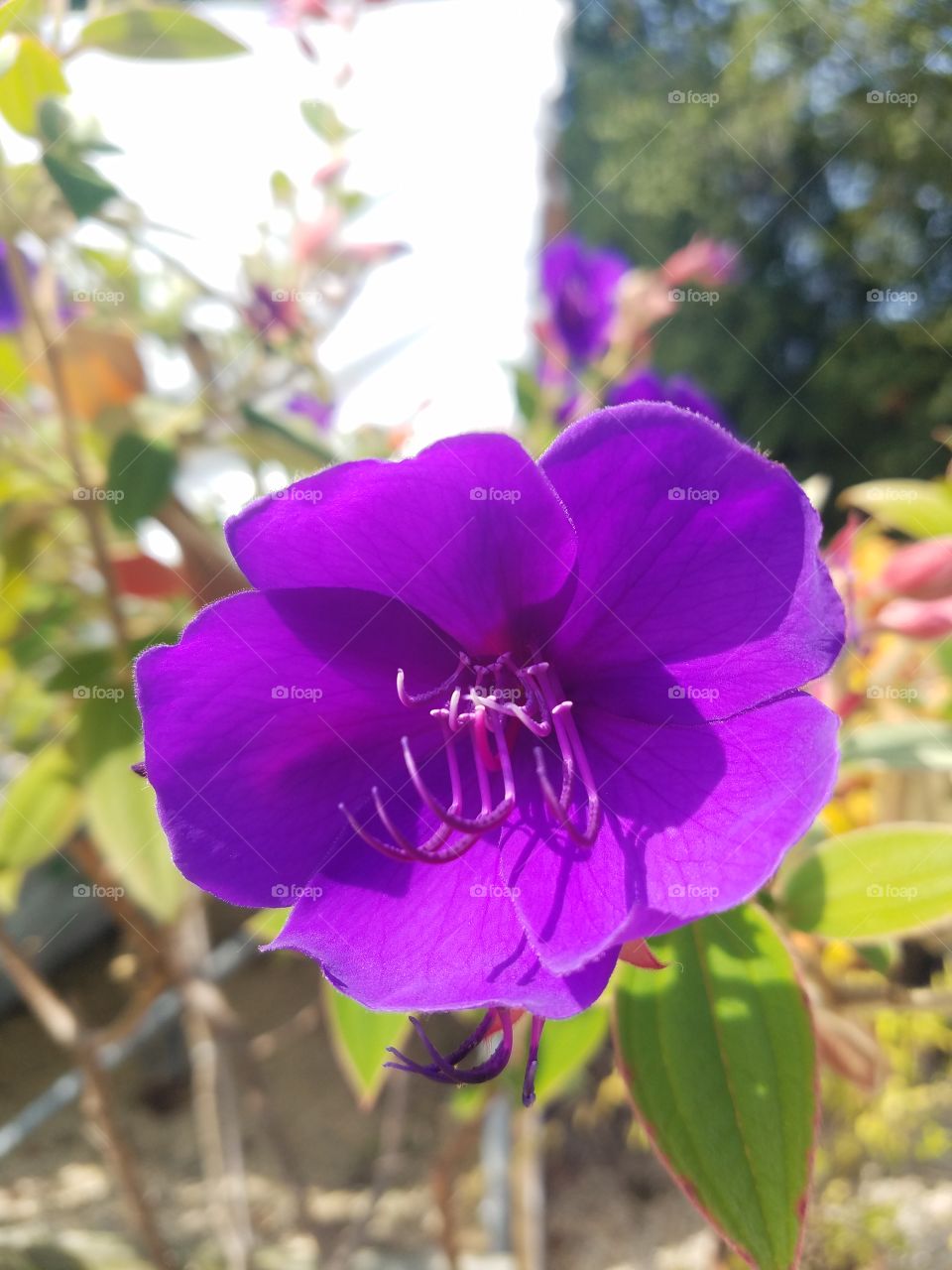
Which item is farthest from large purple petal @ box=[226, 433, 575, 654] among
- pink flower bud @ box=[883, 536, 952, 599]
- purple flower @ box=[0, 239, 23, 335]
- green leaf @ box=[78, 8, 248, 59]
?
Result: purple flower @ box=[0, 239, 23, 335]

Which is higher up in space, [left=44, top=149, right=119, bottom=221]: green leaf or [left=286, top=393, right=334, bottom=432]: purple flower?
[left=44, top=149, right=119, bottom=221]: green leaf

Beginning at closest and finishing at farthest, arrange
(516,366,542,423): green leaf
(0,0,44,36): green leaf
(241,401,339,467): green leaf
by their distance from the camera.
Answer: (0,0,44,36): green leaf, (241,401,339,467): green leaf, (516,366,542,423): green leaf

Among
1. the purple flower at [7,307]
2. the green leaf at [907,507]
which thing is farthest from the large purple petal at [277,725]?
the purple flower at [7,307]

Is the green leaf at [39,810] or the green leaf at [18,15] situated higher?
the green leaf at [18,15]

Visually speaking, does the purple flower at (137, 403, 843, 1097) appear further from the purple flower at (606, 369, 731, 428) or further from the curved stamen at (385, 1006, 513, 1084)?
the purple flower at (606, 369, 731, 428)

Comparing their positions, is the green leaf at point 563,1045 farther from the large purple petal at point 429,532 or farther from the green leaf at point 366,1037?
the large purple petal at point 429,532

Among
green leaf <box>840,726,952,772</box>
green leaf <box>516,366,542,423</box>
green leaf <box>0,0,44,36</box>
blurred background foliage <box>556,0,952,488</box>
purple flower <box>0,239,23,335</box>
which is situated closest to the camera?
green leaf <box>0,0,44,36</box>

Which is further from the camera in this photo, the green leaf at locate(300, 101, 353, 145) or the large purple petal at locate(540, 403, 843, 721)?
the green leaf at locate(300, 101, 353, 145)
